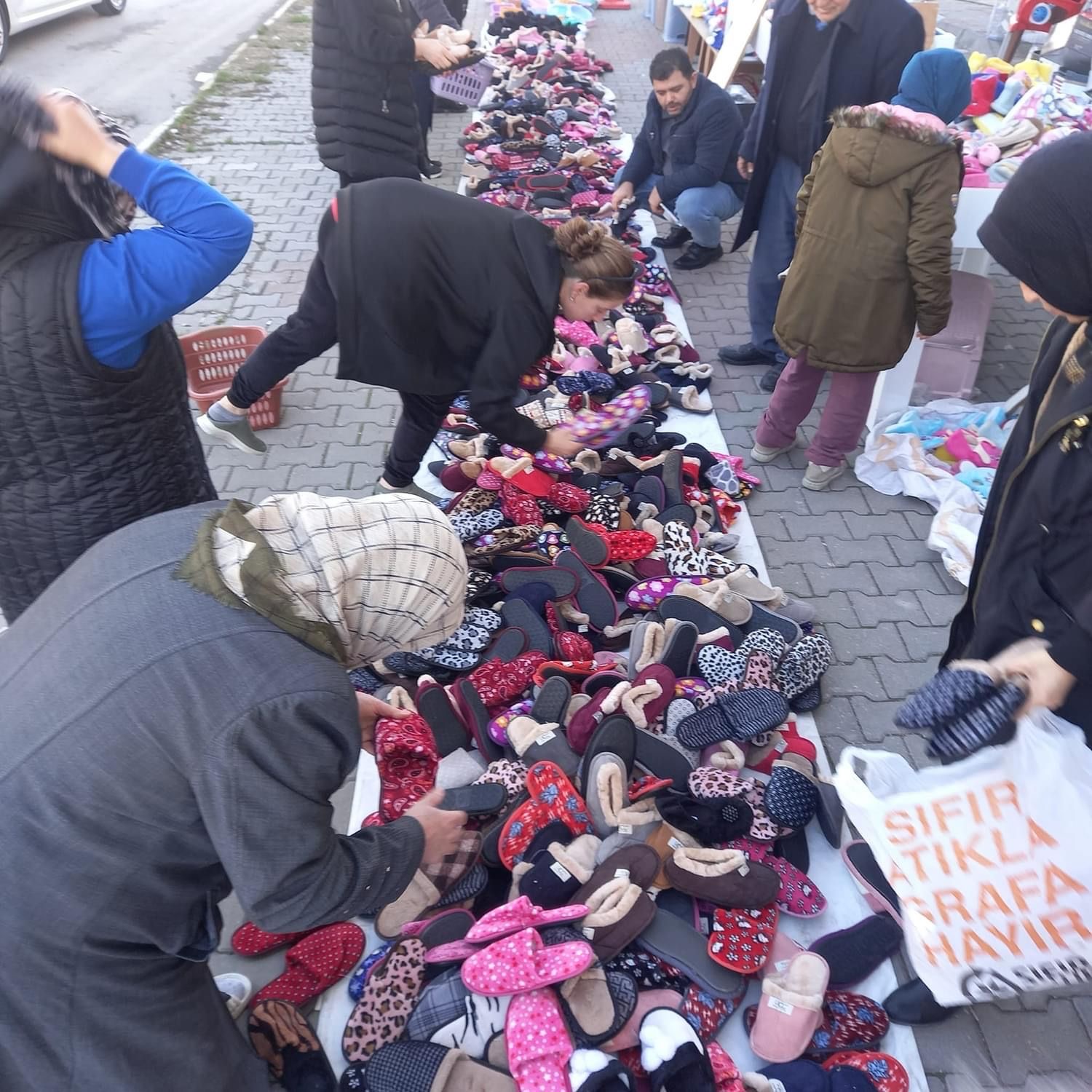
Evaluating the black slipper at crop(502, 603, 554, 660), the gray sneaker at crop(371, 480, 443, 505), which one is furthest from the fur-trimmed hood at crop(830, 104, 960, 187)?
the gray sneaker at crop(371, 480, 443, 505)

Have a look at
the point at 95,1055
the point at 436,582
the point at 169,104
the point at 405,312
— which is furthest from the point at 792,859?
the point at 169,104

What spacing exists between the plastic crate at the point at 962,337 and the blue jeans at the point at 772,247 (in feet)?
2.46

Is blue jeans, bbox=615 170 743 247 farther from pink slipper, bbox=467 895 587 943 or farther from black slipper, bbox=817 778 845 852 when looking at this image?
pink slipper, bbox=467 895 587 943

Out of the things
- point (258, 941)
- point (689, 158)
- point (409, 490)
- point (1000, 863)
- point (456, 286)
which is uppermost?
point (456, 286)

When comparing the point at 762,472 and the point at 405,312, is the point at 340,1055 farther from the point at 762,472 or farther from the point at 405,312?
the point at 762,472

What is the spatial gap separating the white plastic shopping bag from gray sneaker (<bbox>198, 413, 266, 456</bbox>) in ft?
9.70

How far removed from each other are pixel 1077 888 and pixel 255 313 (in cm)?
468

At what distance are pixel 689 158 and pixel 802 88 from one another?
1.48 m

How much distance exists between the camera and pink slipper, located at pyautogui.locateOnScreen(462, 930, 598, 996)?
182cm

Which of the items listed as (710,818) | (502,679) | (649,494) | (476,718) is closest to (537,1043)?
(710,818)

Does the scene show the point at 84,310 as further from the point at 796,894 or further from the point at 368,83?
the point at 368,83

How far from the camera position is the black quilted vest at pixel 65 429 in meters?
1.59

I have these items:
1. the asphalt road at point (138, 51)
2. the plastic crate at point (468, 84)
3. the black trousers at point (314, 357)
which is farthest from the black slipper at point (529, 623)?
the asphalt road at point (138, 51)

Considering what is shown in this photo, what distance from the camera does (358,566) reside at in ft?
A: 4.09
